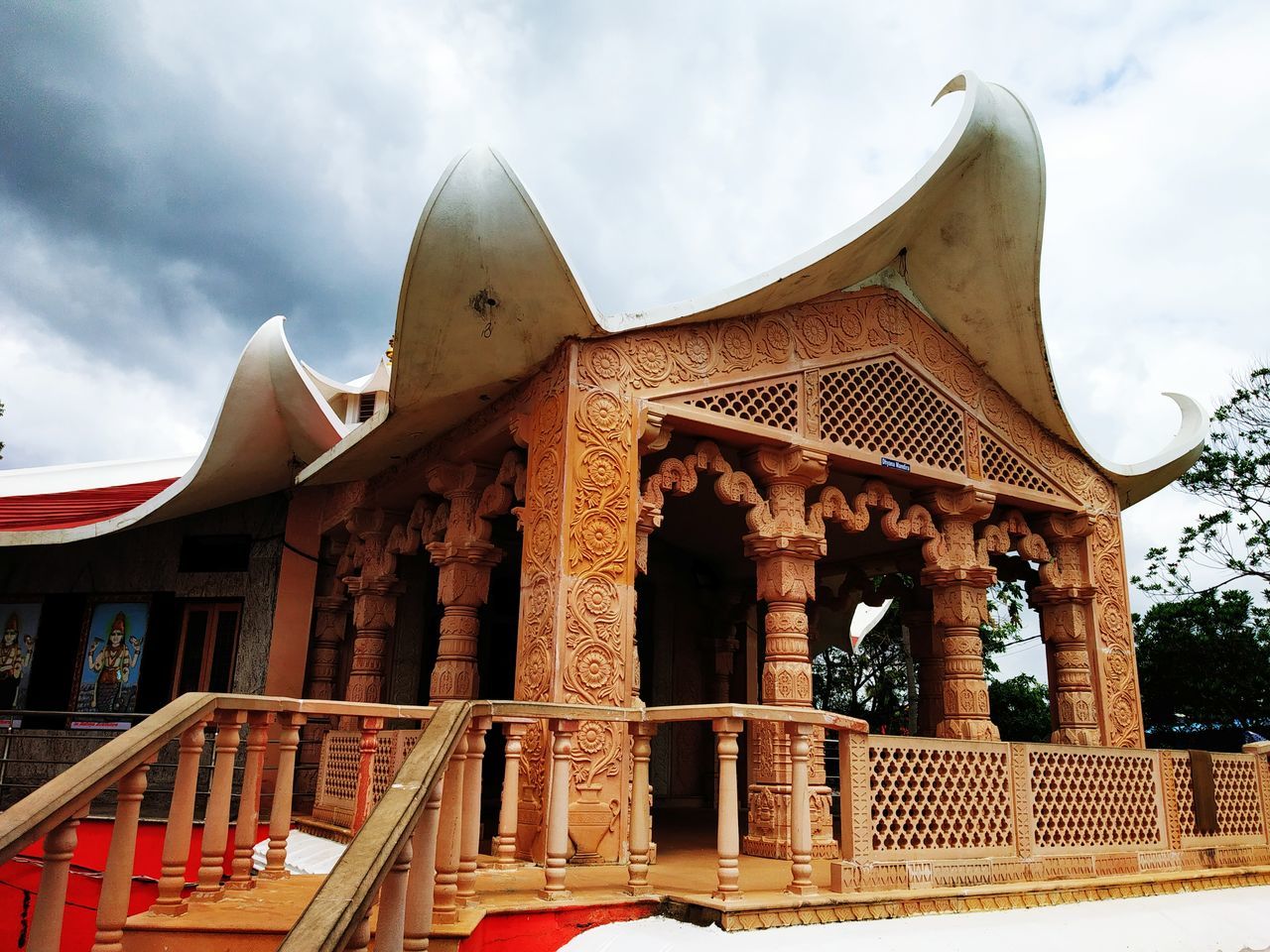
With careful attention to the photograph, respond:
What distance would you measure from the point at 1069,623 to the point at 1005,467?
63.2 inches

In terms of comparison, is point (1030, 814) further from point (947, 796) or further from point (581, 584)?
point (581, 584)

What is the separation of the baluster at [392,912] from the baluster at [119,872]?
132cm

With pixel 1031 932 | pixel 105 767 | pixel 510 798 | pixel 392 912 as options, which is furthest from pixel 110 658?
pixel 1031 932

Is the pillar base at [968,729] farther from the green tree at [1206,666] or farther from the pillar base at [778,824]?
the green tree at [1206,666]

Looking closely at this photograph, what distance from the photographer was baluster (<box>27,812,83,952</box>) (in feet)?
10.8

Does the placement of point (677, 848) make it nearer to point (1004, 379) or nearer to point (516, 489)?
point (516, 489)

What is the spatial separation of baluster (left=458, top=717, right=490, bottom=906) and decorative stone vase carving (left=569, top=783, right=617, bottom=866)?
1652mm

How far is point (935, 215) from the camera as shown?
815 centimetres

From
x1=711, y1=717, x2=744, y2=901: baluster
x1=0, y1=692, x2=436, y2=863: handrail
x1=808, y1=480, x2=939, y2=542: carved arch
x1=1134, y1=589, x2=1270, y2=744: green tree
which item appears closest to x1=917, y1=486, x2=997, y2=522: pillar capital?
x1=808, y1=480, x2=939, y2=542: carved arch

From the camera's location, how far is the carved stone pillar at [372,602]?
9.50 m

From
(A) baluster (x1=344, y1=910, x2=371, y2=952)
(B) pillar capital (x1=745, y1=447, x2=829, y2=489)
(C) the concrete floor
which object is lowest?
(C) the concrete floor

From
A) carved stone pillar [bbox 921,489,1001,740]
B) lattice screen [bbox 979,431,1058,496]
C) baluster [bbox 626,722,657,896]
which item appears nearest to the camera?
baluster [bbox 626,722,657,896]

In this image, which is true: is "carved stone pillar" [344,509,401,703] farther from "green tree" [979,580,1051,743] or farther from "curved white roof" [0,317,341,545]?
"green tree" [979,580,1051,743]

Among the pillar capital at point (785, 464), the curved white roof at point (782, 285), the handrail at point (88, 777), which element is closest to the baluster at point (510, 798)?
the handrail at point (88, 777)
